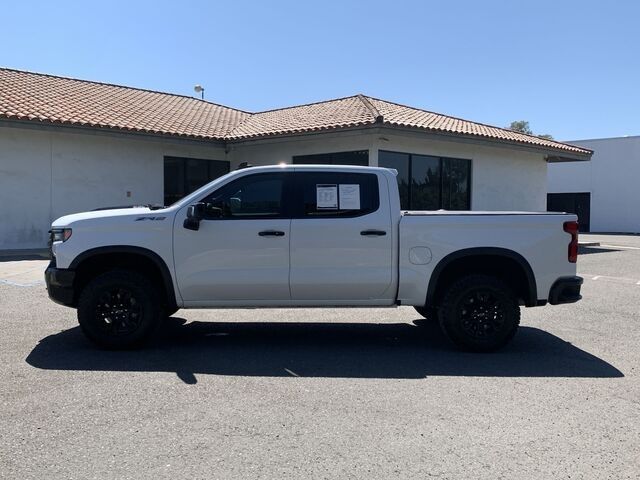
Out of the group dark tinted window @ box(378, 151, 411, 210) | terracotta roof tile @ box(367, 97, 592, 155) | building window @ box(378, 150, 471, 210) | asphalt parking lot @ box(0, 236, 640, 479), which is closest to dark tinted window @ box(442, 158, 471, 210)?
building window @ box(378, 150, 471, 210)

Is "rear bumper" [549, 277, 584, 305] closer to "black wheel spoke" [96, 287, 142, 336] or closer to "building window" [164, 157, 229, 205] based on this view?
"black wheel spoke" [96, 287, 142, 336]

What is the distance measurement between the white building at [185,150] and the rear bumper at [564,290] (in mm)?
9744

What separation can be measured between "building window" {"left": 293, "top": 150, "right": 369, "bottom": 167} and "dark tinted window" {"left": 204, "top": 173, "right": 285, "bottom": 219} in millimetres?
10485

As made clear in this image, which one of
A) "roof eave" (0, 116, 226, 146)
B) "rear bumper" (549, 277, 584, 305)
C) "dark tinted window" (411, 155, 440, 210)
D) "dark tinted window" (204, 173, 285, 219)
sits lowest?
"rear bumper" (549, 277, 584, 305)

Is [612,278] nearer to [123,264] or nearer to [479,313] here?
[479,313]

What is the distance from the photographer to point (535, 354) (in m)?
6.36

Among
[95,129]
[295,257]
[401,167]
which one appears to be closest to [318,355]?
[295,257]

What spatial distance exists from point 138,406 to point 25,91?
16.3m

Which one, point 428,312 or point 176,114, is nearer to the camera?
point 428,312

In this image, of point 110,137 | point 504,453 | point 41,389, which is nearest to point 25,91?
point 110,137

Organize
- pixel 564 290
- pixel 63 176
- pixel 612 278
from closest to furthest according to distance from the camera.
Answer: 1. pixel 564 290
2. pixel 612 278
3. pixel 63 176

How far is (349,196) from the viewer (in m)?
6.42

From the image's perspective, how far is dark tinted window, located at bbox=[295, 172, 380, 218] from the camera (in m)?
6.37

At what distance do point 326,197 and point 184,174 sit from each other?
13.7 m
